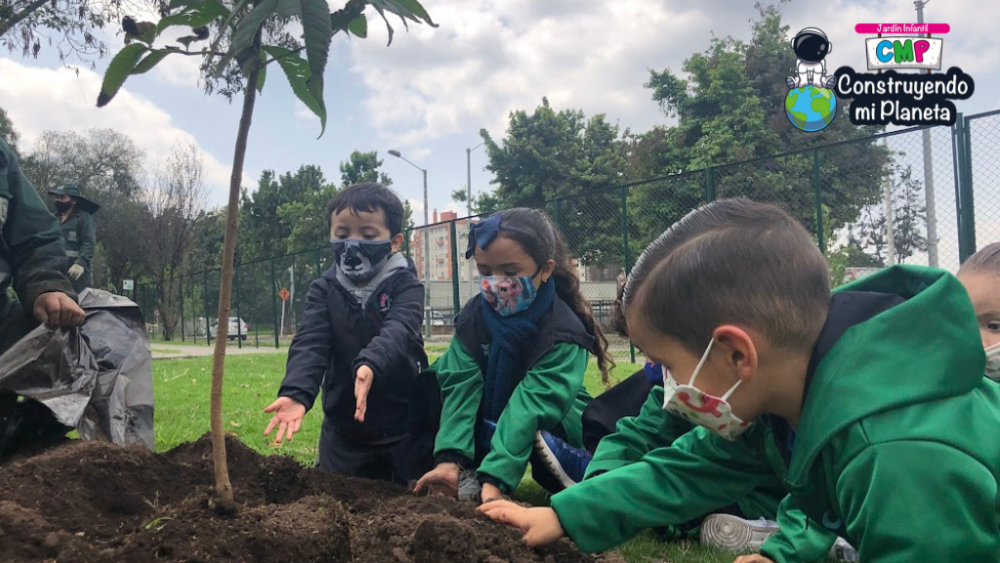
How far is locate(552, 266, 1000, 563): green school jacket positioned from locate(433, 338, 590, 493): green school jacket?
47.5 inches

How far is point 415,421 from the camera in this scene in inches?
128

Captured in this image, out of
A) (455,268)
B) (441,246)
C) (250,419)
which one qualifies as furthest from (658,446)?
(441,246)

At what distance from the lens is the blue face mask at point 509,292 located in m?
2.83

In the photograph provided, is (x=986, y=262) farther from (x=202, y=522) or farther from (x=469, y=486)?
(x=202, y=522)

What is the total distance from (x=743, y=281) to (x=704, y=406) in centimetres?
27

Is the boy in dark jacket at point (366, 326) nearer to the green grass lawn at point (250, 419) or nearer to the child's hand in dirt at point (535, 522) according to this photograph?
the green grass lawn at point (250, 419)

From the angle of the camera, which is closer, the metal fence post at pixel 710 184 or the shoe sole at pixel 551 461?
the shoe sole at pixel 551 461

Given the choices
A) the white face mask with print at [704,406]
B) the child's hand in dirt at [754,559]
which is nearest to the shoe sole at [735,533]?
the child's hand in dirt at [754,559]

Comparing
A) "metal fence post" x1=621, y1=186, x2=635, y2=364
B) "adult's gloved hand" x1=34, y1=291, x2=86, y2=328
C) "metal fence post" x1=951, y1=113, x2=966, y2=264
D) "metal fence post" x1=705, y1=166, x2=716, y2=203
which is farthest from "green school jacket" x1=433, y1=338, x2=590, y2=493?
"metal fence post" x1=621, y1=186, x2=635, y2=364

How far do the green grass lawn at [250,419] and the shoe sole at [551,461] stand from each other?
334 millimetres

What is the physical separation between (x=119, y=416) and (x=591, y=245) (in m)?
9.86

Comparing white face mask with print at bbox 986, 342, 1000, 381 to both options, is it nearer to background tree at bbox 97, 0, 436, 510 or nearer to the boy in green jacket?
the boy in green jacket

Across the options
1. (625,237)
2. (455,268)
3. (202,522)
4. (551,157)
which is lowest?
(202,522)

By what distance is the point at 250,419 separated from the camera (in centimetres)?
555
